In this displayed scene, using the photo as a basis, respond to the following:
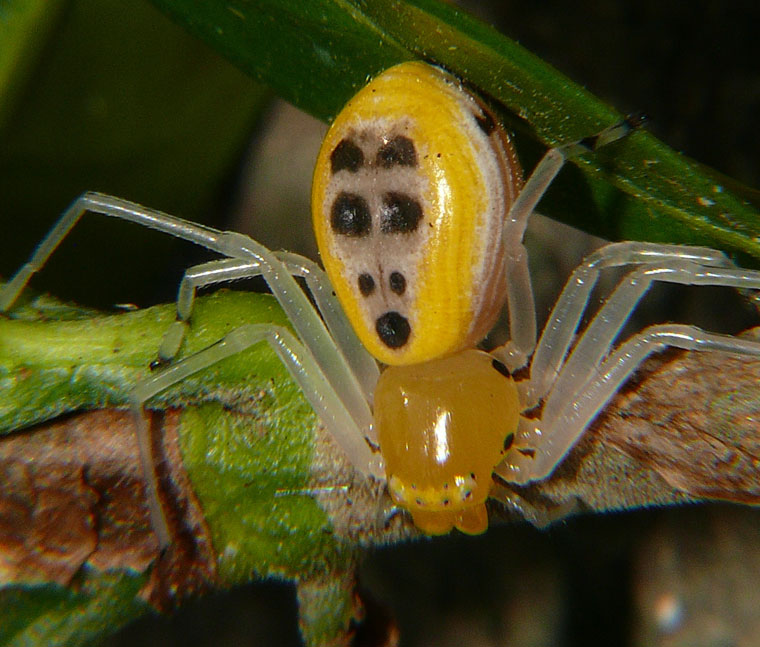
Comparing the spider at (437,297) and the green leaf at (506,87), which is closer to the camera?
the green leaf at (506,87)

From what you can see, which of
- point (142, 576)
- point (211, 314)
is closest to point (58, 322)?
point (211, 314)

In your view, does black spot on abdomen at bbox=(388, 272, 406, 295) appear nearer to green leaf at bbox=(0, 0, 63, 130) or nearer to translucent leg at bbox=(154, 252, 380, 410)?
translucent leg at bbox=(154, 252, 380, 410)

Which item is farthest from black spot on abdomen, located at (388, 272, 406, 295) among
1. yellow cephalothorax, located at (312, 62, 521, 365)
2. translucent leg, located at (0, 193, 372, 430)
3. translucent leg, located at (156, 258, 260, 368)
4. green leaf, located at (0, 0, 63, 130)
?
green leaf, located at (0, 0, 63, 130)

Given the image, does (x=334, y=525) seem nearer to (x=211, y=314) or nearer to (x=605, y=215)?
(x=211, y=314)

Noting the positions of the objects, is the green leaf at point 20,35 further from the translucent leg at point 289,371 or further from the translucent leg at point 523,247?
the translucent leg at point 523,247

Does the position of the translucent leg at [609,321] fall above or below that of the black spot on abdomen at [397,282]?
above

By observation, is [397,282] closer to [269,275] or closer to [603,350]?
[269,275]

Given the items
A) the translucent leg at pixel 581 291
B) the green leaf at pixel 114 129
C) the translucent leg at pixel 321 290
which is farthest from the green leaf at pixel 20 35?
the translucent leg at pixel 581 291

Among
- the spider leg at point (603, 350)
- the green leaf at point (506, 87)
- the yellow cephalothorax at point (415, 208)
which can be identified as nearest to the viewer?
the green leaf at point (506, 87)

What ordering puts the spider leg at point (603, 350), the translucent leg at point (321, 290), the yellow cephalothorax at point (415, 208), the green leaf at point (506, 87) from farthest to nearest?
the translucent leg at point (321, 290)
the yellow cephalothorax at point (415, 208)
the spider leg at point (603, 350)
the green leaf at point (506, 87)
